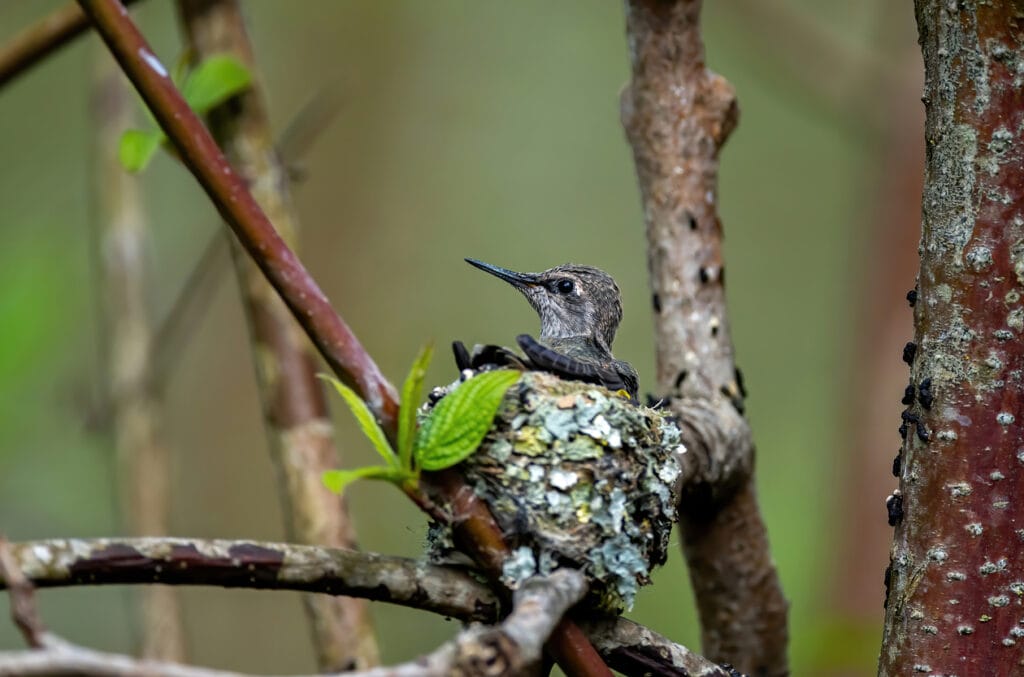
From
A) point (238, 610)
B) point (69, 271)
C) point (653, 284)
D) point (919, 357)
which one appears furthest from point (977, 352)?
point (238, 610)

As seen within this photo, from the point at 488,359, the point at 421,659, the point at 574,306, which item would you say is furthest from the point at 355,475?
the point at 574,306

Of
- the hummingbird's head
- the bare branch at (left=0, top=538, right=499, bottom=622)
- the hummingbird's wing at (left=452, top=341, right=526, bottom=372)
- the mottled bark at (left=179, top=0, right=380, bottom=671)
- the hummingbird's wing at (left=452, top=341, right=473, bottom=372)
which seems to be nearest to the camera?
the bare branch at (left=0, top=538, right=499, bottom=622)

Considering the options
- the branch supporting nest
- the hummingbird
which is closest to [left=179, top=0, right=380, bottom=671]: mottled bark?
the hummingbird

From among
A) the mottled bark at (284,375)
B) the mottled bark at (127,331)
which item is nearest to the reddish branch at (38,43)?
the mottled bark at (284,375)

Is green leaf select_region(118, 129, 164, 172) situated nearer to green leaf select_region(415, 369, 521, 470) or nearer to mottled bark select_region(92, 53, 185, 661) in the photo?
green leaf select_region(415, 369, 521, 470)

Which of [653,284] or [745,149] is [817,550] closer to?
[653,284]
